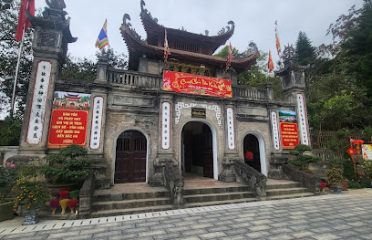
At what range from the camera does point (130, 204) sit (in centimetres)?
642

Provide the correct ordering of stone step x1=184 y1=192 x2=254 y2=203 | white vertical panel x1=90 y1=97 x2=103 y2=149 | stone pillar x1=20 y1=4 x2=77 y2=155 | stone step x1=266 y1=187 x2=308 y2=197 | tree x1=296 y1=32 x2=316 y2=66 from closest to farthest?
stone step x1=184 y1=192 x2=254 y2=203, stone pillar x1=20 y1=4 x2=77 y2=155, stone step x1=266 y1=187 x2=308 y2=197, white vertical panel x1=90 y1=97 x2=103 y2=149, tree x1=296 y1=32 x2=316 y2=66

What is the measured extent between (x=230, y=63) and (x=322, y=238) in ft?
33.5

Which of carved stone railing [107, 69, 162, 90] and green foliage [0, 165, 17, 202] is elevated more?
carved stone railing [107, 69, 162, 90]

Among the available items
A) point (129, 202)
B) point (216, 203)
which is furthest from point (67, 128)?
point (216, 203)

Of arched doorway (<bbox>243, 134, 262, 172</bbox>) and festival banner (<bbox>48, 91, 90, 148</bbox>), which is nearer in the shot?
festival banner (<bbox>48, 91, 90, 148</bbox>)

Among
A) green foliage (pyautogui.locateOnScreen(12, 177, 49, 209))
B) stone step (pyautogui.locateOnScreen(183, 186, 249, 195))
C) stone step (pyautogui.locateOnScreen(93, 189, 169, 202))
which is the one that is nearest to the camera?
green foliage (pyautogui.locateOnScreen(12, 177, 49, 209))

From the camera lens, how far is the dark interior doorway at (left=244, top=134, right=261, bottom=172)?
446 inches

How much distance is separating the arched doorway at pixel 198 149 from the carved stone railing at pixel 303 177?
370 centimetres

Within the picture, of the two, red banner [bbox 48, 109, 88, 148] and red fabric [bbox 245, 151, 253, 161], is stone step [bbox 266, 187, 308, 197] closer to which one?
red fabric [bbox 245, 151, 253, 161]

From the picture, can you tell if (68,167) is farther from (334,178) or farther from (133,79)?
(334,178)

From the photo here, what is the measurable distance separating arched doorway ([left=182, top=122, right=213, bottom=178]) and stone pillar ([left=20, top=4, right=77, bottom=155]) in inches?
283

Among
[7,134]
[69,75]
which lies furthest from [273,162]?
[69,75]

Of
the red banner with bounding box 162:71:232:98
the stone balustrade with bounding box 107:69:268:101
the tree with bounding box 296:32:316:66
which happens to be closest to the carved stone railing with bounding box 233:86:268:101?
the red banner with bounding box 162:71:232:98

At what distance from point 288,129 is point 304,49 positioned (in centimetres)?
2806
